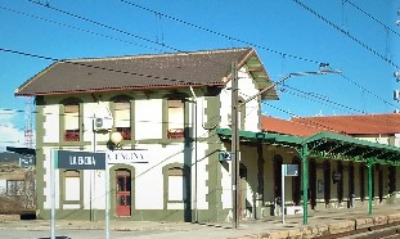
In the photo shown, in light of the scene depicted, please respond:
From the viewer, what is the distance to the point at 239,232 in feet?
63.3

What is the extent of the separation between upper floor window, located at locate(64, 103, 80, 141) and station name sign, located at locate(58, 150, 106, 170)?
1319cm

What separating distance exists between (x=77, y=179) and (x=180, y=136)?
486 cm

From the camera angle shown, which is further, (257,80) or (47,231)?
(257,80)

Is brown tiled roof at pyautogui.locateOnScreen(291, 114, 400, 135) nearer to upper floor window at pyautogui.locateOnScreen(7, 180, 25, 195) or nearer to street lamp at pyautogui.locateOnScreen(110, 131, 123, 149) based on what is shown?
upper floor window at pyautogui.locateOnScreen(7, 180, 25, 195)

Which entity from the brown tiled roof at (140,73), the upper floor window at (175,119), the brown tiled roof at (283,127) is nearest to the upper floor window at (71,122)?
the brown tiled roof at (140,73)

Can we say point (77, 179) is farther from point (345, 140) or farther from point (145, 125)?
point (345, 140)

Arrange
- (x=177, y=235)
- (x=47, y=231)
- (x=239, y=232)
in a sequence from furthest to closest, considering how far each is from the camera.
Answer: (x=47, y=231) → (x=239, y=232) → (x=177, y=235)

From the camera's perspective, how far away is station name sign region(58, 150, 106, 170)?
12452mm

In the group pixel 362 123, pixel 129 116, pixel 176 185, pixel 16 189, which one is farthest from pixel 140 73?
pixel 362 123

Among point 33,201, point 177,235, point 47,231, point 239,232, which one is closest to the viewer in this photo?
point 177,235

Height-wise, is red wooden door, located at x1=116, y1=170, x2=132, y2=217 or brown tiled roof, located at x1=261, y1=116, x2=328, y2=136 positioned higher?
brown tiled roof, located at x1=261, y1=116, x2=328, y2=136

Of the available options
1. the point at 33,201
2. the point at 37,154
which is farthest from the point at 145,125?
the point at 33,201

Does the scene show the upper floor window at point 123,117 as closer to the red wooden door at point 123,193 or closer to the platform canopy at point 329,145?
the red wooden door at point 123,193

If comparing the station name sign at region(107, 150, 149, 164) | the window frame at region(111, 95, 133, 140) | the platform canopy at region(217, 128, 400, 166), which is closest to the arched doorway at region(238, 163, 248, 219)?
the platform canopy at region(217, 128, 400, 166)
